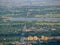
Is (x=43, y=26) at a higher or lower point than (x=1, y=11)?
lower

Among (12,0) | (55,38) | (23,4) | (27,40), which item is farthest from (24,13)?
(55,38)

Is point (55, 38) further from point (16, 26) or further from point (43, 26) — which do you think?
point (16, 26)

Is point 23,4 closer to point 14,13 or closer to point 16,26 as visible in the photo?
point 14,13

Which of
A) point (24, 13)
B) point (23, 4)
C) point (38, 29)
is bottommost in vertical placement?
point (38, 29)

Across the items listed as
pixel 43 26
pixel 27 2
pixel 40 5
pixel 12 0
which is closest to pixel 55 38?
pixel 43 26

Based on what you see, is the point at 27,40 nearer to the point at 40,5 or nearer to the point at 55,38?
the point at 55,38

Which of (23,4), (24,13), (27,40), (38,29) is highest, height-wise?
(23,4)

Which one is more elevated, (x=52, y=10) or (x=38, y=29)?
(x=52, y=10)

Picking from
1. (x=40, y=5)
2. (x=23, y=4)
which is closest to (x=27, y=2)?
(x=23, y=4)
